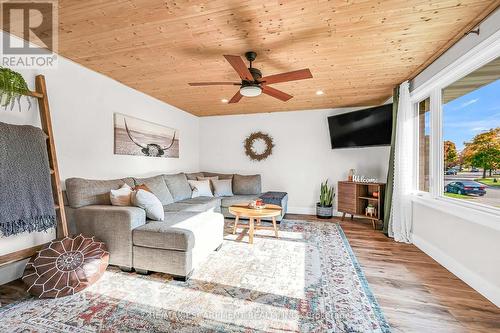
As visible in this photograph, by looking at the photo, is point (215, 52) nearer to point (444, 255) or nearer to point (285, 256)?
point (285, 256)

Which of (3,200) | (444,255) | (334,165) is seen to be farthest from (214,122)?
(444,255)

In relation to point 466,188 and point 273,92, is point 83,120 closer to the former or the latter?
point 273,92

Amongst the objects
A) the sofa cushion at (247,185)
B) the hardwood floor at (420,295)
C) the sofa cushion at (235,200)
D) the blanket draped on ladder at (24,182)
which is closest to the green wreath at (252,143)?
the sofa cushion at (247,185)

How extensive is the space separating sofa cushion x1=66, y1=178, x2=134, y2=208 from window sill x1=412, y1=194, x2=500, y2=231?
3.83m

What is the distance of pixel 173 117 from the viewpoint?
4.89 metres

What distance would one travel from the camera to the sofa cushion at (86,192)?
8.43ft

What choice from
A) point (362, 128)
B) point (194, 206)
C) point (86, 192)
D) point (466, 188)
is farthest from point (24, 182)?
point (362, 128)

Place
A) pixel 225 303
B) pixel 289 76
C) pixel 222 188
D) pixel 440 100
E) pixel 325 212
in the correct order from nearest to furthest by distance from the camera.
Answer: pixel 225 303 → pixel 289 76 → pixel 440 100 → pixel 325 212 → pixel 222 188

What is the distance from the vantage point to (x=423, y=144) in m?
3.34

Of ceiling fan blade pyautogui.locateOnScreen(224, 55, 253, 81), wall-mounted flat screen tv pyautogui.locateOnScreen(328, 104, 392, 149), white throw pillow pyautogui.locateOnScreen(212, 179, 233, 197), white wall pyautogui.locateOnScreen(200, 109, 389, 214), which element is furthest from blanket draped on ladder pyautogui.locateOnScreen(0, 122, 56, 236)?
wall-mounted flat screen tv pyautogui.locateOnScreen(328, 104, 392, 149)

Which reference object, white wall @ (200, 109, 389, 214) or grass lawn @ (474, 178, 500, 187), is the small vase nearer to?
white wall @ (200, 109, 389, 214)

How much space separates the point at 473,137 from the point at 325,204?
2832 millimetres

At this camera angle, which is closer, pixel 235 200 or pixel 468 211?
pixel 468 211

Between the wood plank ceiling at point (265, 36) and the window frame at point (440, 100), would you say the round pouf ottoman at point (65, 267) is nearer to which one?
the wood plank ceiling at point (265, 36)
